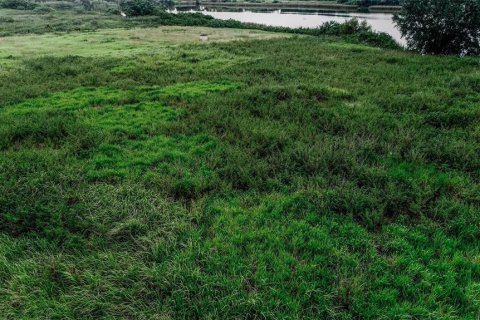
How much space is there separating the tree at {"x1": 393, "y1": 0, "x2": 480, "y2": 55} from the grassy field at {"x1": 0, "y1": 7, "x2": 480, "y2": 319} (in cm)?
1859

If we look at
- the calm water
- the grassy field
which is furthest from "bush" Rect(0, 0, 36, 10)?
the grassy field

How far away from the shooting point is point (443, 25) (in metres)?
28.3

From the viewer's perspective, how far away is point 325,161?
7.95 m

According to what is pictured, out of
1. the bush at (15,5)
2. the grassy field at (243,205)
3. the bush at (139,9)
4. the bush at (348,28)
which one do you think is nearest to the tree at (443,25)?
the bush at (348,28)

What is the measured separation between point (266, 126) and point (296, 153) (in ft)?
6.98

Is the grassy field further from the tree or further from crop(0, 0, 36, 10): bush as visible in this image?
crop(0, 0, 36, 10): bush

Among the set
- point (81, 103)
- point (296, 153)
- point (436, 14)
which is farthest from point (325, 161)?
point (436, 14)

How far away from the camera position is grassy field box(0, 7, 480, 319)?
446 cm

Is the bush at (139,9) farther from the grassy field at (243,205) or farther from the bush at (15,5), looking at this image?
the grassy field at (243,205)

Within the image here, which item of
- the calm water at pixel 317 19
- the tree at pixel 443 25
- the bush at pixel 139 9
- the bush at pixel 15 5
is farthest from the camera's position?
the bush at pixel 15 5

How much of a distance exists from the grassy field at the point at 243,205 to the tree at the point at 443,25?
1859cm

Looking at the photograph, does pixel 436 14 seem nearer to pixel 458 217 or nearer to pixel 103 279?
pixel 458 217

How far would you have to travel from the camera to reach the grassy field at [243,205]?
4.46 metres

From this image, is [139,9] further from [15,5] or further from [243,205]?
[243,205]
